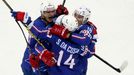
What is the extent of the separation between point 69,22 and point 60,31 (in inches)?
3.6

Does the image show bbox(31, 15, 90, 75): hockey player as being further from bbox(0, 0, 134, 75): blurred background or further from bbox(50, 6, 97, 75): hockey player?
bbox(0, 0, 134, 75): blurred background

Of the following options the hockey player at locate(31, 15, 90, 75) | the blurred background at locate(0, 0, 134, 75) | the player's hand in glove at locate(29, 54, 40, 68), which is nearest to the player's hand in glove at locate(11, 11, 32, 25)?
the hockey player at locate(31, 15, 90, 75)

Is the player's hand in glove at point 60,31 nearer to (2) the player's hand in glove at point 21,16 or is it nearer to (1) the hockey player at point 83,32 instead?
(1) the hockey player at point 83,32

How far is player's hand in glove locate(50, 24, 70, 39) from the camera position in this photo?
3967mm

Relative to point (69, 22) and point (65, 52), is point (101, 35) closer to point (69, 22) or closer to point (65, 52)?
point (65, 52)

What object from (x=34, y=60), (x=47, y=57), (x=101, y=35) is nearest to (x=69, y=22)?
(x=47, y=57)

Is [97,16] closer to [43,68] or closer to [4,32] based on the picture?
[4,32]

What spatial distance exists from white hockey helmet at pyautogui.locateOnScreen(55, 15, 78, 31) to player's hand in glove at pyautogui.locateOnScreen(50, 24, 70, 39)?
3 cm

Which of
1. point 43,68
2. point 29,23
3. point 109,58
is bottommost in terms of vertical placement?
point 109,58

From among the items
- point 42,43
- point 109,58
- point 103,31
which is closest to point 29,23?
point 42,43

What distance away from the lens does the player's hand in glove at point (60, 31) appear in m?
3.97

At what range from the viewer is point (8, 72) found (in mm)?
5160

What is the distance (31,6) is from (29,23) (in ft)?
8.06

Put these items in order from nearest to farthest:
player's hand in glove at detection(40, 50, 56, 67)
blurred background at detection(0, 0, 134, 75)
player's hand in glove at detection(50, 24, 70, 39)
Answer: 1. player's hand in glove at detection(50, 24, 70, 39)
2. player's hand in glove at detection(40, 50, 56, 67)
3. blurred background at detection(0, 0, 134, 75)
